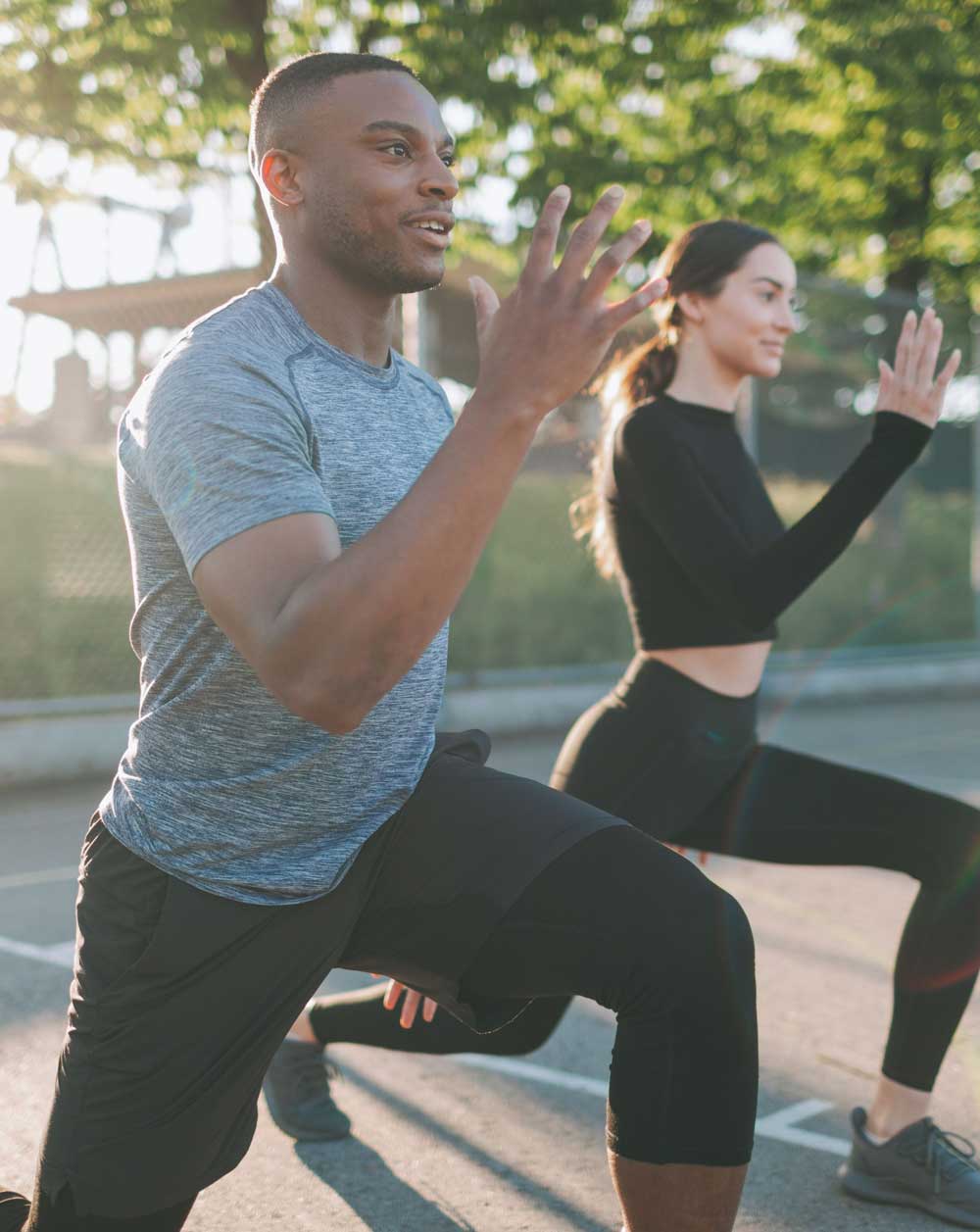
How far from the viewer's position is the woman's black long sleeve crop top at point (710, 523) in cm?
295

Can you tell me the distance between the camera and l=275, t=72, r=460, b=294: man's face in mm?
2246

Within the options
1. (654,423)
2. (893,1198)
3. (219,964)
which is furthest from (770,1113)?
(219,964)

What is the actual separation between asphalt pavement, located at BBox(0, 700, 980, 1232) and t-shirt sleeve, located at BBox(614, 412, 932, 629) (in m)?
1.24

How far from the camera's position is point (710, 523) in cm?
323

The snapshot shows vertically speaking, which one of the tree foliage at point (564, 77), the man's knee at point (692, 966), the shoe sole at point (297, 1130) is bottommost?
the shoe sole at point (297, 1130)

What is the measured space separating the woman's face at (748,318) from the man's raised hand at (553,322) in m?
1.90

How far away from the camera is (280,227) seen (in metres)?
2.36

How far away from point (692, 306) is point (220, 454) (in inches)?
78.7

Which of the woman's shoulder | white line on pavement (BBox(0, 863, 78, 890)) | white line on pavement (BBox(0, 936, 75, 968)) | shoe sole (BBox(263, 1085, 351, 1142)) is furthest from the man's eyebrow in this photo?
white line on pavement (BBox(0, 863, 78, 890))

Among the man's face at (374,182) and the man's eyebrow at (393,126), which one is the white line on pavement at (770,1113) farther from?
the man's eyebrow at (393,126)

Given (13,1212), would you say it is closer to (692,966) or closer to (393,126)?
(692,966)

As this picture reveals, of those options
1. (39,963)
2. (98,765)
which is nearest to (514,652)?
(98,765)

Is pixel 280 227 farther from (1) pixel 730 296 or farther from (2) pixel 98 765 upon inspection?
(2) pixel 98 765

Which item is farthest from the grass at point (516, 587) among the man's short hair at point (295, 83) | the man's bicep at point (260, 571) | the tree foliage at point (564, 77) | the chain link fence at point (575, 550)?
the man's bicep at point (260, 571)
